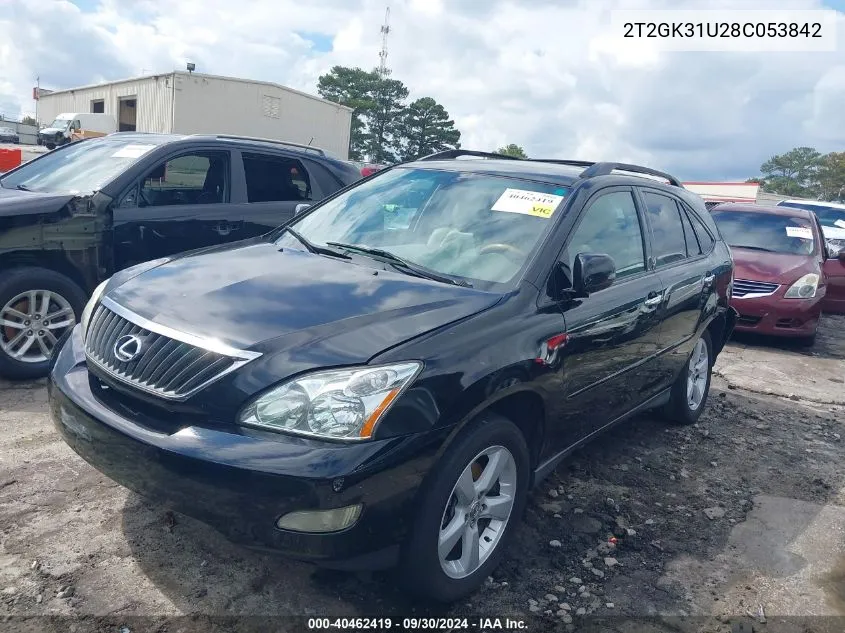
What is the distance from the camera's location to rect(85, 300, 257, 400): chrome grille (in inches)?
95.6

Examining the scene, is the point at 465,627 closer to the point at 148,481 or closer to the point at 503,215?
the point at 148,481

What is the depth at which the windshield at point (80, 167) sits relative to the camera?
520cm

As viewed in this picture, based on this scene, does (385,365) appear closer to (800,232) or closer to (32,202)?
(32,202)

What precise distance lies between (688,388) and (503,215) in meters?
2.40

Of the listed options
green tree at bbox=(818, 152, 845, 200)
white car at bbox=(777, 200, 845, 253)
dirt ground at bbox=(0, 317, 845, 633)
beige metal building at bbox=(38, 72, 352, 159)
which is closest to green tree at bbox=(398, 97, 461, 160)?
beige metal building at bbox=(38, 72, 352, 159)

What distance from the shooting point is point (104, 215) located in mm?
4980

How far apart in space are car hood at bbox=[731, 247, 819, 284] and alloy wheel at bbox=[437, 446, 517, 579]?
6.08m

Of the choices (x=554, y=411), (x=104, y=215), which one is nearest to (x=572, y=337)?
(x=554, y=411)

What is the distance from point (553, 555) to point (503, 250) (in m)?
1.42

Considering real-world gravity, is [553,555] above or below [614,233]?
below

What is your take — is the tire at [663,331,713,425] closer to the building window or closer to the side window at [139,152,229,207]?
the side window at [139,152,229,207]

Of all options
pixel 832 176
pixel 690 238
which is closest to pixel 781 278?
pixel 690 238

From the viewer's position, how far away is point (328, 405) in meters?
2.34

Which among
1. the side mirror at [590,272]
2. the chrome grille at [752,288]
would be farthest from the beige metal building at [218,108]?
the side mirror at [590,272]
